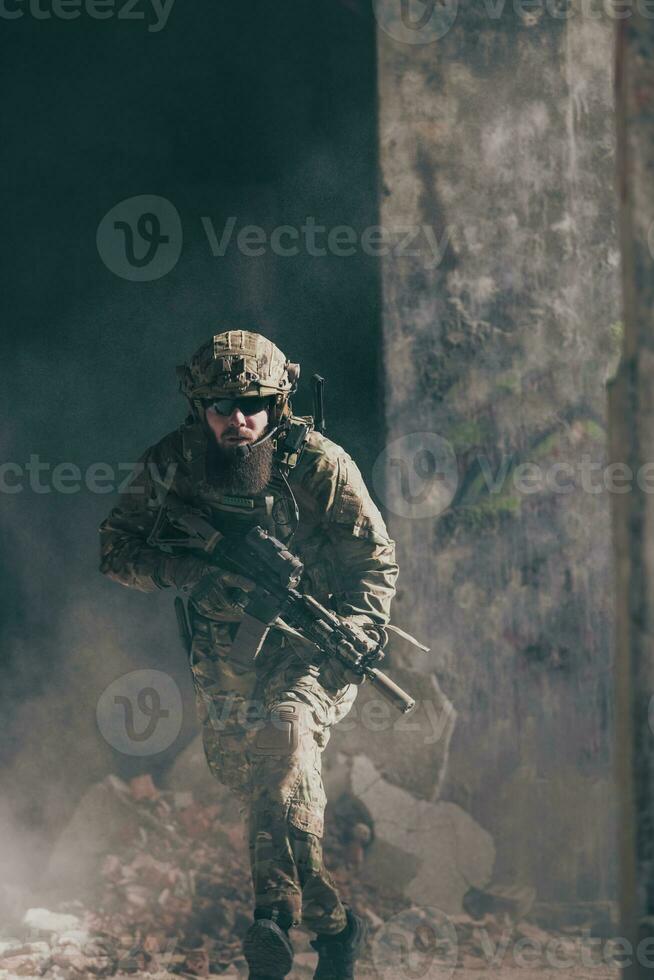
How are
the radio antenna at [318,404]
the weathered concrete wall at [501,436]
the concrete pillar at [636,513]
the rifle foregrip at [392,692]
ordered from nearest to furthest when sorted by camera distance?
the concrete pillar at [636,513], the rifle foregrip at [392,692], the radio antenna at [318,404], the weathered concrete wall at [501,436]

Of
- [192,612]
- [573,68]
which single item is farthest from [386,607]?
[573,68]

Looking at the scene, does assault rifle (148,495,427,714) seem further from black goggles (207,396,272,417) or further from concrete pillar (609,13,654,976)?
concrete pillar (609,13,654,976)

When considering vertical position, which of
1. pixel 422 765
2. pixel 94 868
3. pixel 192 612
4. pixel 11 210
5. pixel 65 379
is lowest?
pixel 94 868

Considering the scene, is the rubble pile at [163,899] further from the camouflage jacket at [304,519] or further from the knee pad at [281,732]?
the camouflage jacket at [304,519]

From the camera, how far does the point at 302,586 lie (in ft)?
17.4

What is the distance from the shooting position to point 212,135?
686 cm

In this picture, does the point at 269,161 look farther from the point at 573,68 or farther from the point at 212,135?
the point at 573,68

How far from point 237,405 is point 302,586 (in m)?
0.80

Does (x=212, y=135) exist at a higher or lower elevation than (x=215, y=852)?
higher

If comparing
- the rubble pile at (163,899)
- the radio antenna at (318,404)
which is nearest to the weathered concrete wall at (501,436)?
the rubble pile at (163,899)

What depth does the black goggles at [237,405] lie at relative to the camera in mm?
5090

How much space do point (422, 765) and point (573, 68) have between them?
150 inches

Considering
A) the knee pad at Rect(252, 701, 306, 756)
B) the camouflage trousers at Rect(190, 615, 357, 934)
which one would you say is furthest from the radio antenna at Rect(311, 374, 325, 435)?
the knee pad at Rect(252, 701, 306, 756)

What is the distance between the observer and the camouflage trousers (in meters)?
4.85
